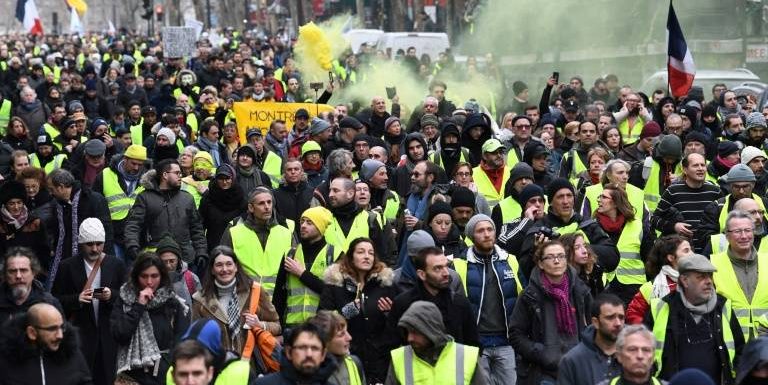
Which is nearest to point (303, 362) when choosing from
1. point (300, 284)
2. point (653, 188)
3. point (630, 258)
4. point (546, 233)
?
point (300, 284)

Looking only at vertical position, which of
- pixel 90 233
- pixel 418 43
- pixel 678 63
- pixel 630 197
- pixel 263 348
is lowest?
pixel 418 43

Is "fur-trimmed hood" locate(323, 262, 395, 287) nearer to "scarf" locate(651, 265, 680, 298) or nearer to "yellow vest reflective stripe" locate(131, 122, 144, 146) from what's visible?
"scarf" locate(651, 265, 680, 298)

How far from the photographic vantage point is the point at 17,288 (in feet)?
32.3

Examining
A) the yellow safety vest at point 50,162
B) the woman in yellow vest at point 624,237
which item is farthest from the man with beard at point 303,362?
the yellow safety vest at point 50,162

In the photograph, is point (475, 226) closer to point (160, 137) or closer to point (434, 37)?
point (160, 137)

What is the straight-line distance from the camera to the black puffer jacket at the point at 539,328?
9430 mm

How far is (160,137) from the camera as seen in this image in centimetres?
1619

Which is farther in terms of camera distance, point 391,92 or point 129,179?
point 391,92

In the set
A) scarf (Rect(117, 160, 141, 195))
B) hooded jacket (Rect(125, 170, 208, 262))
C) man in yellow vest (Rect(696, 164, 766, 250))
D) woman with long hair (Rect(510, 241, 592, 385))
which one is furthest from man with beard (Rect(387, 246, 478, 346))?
scarf (Rect(117, 160, 141, 195))

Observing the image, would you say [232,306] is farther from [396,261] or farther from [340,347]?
[396,261]

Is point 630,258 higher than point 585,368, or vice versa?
point 585,368

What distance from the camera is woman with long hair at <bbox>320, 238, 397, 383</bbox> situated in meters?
9.66

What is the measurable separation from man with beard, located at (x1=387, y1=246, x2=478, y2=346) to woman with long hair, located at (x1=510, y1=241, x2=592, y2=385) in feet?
1.26

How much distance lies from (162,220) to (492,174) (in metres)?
2.67
